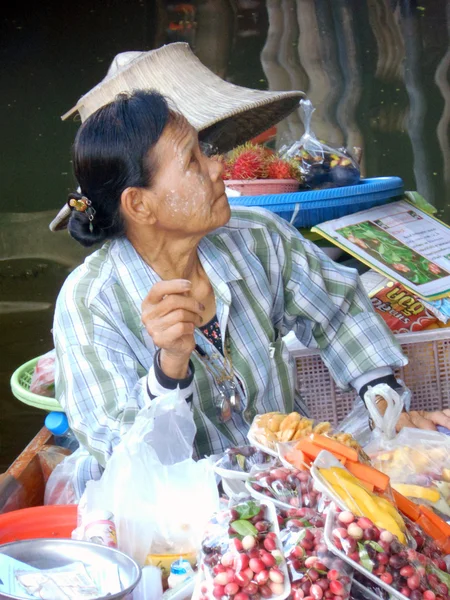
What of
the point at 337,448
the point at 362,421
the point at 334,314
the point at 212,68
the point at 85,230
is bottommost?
the point at 212,68

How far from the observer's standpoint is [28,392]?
7.78ft

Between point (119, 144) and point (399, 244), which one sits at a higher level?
point (119, 144)

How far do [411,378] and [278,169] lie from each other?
81 cm

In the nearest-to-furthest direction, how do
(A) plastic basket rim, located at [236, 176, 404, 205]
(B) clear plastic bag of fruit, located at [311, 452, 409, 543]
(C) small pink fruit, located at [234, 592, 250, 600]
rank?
(C) small pink fruit, located at [234, 592, 250, 600]
(B) clear plastic bag of fruit, located at [311, 452, 409, 543]
(A) plastic basket rim, located at [236, 176, 404, 205]

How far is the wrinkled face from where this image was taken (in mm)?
1790

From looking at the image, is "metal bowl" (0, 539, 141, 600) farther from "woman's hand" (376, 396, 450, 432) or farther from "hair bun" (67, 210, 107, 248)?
"woman's hand" (376, 396, 450, 432)

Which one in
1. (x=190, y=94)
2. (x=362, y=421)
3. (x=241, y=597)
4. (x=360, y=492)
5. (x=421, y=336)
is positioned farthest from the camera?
(x=190, y=94)

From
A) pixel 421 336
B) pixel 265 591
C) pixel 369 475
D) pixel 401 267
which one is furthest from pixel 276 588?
pixel 401 267

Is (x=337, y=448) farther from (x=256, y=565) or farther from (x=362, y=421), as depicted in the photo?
(x=362, y=421)

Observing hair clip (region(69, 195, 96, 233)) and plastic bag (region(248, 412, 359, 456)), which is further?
hair clip (region(69, 195, 96, 233))

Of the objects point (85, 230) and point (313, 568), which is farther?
point (85, 230)

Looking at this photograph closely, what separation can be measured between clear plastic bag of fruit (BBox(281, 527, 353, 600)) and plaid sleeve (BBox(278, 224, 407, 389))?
0.95 meters

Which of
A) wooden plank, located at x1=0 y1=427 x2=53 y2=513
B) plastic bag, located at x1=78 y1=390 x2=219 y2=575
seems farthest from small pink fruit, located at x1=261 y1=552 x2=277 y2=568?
wooden plank, located at x1=0 y1=427 x2=53 y2=513

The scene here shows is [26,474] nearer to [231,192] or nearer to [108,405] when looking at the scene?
[108,405]
